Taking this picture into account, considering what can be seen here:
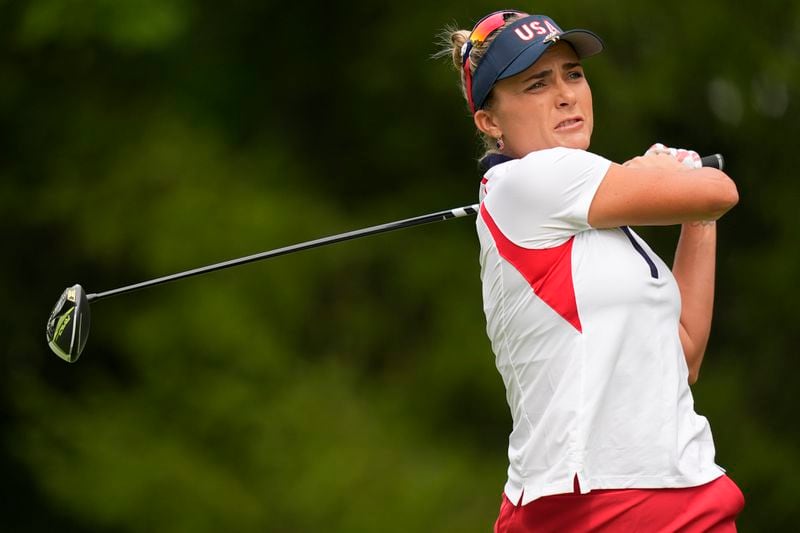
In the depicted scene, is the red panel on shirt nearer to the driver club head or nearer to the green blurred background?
the driver club head

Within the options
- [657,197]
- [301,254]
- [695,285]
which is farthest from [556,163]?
[301,254]

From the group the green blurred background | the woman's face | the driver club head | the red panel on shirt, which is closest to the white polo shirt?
the red panel on shirt

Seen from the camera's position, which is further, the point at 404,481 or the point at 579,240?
the point at 404,481

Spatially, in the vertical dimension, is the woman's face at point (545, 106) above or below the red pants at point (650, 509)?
above

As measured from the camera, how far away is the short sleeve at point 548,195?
2307mm

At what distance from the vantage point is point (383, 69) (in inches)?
263

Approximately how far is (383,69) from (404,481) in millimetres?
1843

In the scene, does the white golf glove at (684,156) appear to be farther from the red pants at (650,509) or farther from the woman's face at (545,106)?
the red pants at (650,509)

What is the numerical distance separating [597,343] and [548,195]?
0.24 metres

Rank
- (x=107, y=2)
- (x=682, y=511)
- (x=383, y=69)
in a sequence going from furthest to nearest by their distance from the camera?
(x=383, y=69)
(x=107, y=2)
(x=682, y=511)

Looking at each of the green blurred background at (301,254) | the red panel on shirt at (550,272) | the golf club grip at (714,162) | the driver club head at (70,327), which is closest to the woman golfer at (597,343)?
the red panel on shirt at (550,272)

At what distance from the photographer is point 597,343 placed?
2271 mm

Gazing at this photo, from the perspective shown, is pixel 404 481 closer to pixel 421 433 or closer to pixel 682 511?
pixel 421 433

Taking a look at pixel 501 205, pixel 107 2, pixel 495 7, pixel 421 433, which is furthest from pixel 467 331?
pixel 501 205
